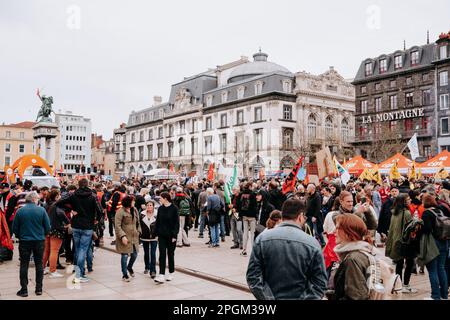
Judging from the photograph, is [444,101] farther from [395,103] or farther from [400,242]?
[400,242]

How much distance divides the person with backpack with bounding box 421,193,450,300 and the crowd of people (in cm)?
2

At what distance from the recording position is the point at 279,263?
395cm

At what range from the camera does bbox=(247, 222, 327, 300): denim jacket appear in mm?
3930

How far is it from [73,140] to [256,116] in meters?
71.9

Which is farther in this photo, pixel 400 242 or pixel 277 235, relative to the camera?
pixel 400 242

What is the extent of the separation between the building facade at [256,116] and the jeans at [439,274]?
43392 mm

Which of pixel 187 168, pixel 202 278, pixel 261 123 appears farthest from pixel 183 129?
pixel 202 278

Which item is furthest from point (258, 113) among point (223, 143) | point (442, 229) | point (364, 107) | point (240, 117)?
point (442, 229)

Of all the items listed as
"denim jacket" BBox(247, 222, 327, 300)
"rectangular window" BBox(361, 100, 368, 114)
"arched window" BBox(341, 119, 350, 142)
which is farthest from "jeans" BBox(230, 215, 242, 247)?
"arched window" BBox(341, 119, 350, 142)

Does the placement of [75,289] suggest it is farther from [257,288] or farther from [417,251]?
[417,251]

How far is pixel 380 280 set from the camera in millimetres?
3840

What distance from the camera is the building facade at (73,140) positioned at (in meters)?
115
